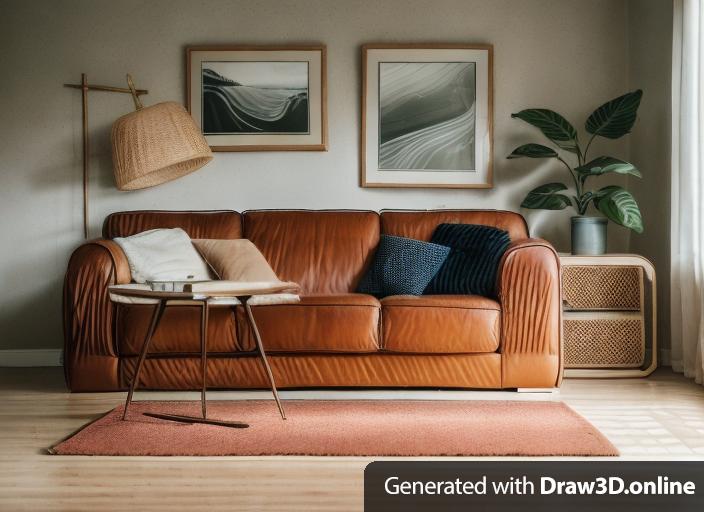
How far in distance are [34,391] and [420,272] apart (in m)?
1.88

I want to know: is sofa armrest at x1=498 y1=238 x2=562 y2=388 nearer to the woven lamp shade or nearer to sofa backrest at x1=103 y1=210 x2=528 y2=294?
sofa backrest at x1=103 y1=210 x2=528 y2=294

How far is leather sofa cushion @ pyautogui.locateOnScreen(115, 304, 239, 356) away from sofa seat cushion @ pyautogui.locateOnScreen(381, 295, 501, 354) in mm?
678

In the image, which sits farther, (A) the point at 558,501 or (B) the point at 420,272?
(B) the point at 420,272

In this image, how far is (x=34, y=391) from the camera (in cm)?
354

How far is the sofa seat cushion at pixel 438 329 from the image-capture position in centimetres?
330

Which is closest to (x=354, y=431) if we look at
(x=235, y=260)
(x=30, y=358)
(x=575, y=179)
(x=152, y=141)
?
(x=235, y=260)

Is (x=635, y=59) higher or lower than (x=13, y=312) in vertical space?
higher

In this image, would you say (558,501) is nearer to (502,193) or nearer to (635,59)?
(502,193)

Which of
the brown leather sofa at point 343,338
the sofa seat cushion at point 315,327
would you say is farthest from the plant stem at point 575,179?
the sofa seat cushion at point 315,327

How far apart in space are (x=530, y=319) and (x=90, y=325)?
6.33ft

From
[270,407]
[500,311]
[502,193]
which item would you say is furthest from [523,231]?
[270,407]

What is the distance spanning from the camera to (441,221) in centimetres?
405

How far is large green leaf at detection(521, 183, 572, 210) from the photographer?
13.2 feet

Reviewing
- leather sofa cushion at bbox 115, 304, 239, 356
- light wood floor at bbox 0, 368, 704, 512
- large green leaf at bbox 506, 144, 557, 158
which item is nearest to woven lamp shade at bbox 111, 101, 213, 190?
leather sofa cushion at bbox 115, 304, 239, 356
